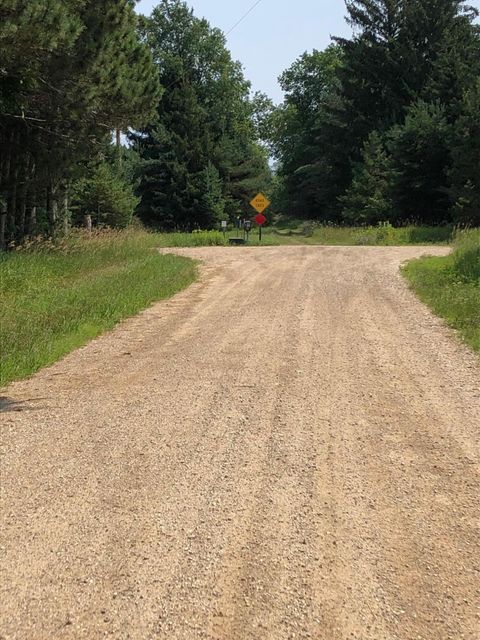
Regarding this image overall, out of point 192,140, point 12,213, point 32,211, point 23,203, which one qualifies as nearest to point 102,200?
point 32,211

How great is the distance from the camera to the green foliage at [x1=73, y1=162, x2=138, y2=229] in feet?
107

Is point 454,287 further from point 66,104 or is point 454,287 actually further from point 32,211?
point 32,211

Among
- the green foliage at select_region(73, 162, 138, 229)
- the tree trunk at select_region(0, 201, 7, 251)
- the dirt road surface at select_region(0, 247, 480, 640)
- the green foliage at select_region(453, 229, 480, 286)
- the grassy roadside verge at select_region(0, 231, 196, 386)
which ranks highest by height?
the green foliage at select_region(73, 162, 138, 229)

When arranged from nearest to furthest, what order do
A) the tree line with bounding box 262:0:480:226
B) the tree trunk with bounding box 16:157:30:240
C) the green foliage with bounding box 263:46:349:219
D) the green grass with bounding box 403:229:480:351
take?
the green grass with bounding box 403:229:480:351 < the tree trunk with bounding box 16:157:30:240 < the tree line with bounding box 262:0:480:226 < the green foliage with bounding box 263:46:349:219

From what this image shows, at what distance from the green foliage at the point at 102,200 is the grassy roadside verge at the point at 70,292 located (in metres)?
14.5

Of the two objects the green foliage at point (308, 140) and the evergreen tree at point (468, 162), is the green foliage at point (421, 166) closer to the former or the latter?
the evergreen tree at point (468, 162)

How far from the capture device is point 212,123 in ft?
169

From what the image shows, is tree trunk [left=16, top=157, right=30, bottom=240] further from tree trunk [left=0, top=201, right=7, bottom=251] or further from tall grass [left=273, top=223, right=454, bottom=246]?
tall grass [left=273, top=223, right=454, bottom=246]

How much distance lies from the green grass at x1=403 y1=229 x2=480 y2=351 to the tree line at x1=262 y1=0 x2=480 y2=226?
59.8 feet

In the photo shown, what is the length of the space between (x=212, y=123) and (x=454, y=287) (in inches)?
1698

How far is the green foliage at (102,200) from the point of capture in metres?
32.5

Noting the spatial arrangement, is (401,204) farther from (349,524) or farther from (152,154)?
(349,524)

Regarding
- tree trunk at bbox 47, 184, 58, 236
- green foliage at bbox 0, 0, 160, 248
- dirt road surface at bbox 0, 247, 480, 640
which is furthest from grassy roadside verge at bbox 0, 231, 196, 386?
green foliage at bbox 0, 0, 160, 248

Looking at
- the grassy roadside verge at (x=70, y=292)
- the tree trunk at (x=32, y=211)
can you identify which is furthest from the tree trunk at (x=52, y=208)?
the grassy roadside verge at (x=70, y=292)
